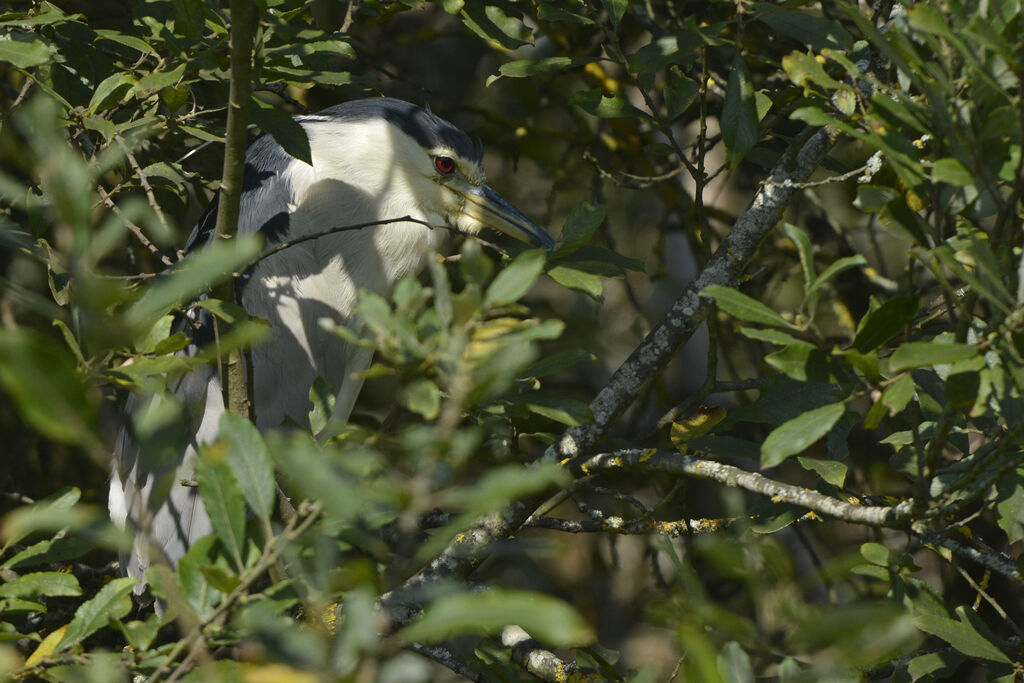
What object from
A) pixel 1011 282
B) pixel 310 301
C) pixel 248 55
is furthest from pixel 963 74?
pixel 310 301

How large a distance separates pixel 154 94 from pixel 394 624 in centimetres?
107

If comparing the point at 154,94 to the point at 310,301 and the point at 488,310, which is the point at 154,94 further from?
the point at 488,310

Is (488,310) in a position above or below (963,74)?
below

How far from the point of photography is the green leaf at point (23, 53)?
1284 millimetres

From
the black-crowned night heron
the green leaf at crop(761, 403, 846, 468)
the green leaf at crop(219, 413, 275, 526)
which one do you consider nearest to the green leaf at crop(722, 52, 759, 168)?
the green leaf at crop(761, 403, 846, 468)

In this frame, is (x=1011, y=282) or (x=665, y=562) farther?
(x=665, y=562)

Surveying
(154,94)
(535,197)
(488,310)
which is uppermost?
(488,310)

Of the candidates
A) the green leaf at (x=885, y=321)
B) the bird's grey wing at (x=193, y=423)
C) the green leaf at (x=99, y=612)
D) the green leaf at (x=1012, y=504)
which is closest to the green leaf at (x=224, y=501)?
the green leaf at (x=99, y=612)

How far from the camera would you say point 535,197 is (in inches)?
159

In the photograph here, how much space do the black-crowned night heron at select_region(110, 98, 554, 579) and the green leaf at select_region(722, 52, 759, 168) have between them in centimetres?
86

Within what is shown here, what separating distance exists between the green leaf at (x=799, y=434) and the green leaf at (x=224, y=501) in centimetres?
57

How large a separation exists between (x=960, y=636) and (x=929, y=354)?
547 millimetres

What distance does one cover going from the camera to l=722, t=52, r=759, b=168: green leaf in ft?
4.87

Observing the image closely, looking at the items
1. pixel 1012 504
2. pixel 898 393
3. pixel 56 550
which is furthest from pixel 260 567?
pixel 1012 504
